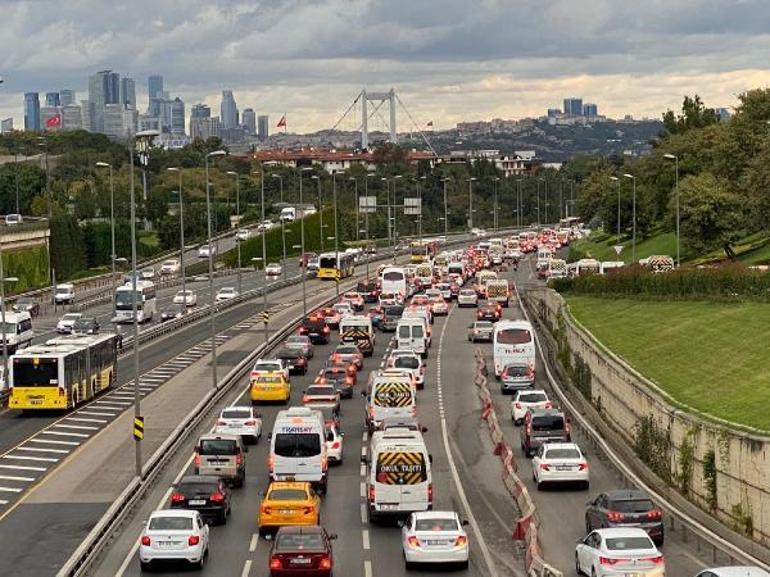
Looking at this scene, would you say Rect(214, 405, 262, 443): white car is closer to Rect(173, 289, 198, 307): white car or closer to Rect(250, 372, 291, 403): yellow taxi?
Rect(250, 372, 291, 403): yellow taxi

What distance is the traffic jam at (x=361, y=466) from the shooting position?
34.4m

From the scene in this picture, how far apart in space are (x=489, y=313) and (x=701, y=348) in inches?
1481

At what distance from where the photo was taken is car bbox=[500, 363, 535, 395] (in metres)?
67.5

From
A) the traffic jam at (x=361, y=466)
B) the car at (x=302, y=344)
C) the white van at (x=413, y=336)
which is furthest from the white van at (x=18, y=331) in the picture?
the white van at (x=413, y=336)

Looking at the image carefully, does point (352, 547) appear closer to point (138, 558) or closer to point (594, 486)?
point (138, 558)

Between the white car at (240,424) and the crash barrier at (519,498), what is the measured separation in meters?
7.74

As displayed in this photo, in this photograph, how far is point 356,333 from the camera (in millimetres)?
82312

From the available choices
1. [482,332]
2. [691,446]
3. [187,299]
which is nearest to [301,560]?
[691,446]

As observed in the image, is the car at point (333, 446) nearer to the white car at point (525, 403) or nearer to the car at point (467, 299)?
the white car at point (525, 403)

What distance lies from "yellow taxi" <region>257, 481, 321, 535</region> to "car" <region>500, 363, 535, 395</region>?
94.3ft

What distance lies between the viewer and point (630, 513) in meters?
37.0

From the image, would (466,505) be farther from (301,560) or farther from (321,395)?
(321,395)

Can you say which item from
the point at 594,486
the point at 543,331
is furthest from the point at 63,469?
the point at 543,331

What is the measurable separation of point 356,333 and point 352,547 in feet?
145
